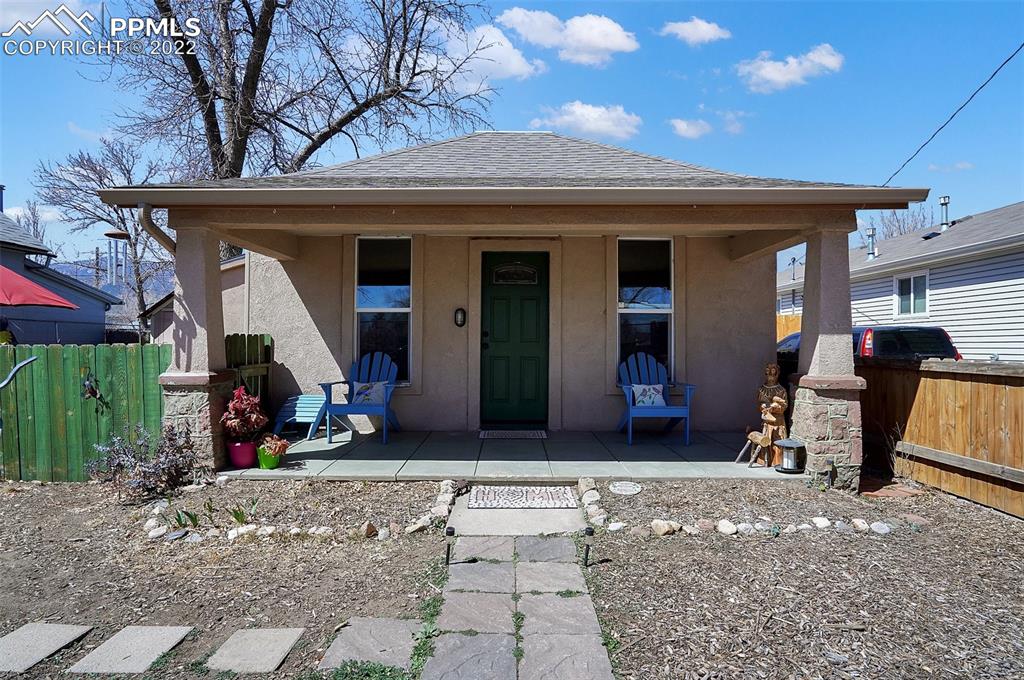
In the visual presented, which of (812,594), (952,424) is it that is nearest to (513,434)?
(812,594)

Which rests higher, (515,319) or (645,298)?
(645,298)

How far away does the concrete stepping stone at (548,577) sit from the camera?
272 centimetres

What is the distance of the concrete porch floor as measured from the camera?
→ 4309 mm

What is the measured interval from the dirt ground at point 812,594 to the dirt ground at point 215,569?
1.06 meters

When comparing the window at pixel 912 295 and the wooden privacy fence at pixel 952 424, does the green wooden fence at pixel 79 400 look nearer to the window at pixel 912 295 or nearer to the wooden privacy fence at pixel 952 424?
the wooden privacy fence at pixel 952 424

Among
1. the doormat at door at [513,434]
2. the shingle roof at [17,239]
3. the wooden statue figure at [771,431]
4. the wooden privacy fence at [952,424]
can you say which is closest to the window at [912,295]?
the wooden privacy fence at [952,424]

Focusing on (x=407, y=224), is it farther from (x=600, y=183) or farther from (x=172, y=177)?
(x=172, y=177)

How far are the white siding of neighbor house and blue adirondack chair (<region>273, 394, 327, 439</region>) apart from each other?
11395 millimetres

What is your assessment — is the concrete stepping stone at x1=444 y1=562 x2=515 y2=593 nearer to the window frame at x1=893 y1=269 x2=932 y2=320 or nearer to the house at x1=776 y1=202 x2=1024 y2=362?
the house at x1=776 y1=202 x2=1024 y2=362

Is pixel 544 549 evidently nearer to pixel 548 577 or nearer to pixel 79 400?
pixel 548 577

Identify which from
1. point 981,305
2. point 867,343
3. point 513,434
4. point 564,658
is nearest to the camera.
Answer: point 564,658

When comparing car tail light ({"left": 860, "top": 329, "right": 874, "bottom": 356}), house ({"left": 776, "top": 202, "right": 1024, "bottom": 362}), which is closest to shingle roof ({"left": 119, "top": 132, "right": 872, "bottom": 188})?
car tail light ({"left": 860, "top": 329, "right": 874, "bottom": 356})

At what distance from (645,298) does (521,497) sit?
2.86m

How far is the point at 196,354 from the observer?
443 centimetres
